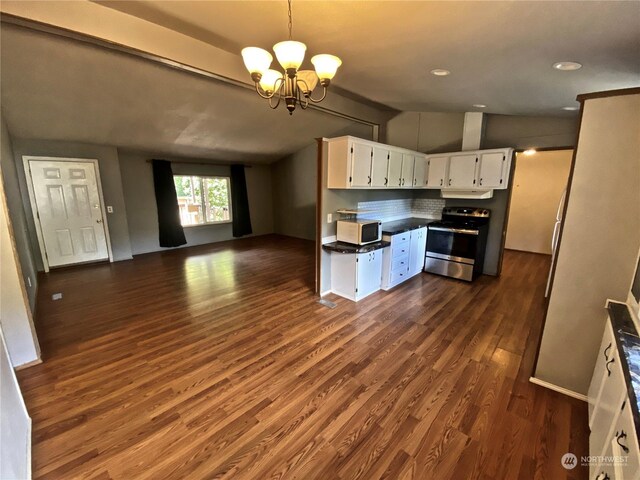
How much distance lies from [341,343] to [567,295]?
1.90 meters

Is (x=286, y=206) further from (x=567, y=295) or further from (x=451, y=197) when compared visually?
(x=567, y=295)

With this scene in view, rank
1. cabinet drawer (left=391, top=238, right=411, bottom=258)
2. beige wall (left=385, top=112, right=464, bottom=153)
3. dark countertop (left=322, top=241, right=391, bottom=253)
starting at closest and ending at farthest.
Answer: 1. dark countertop (left=322, top=241, right=391, bottom=253)
2. cabinet drawer (left=391, top=238, right=411, bottom=258)
3. beige wall (left=385, top=112, right=464, bottom=153)

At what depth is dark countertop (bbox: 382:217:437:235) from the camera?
414 centimetres

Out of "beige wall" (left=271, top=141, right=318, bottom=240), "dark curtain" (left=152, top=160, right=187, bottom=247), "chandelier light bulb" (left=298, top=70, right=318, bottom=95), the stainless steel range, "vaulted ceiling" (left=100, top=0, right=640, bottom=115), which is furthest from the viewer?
"beige wall" (left=271, top=141, right=318, bottom=240)

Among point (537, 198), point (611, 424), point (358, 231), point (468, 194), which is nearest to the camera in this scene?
point (611, 424)

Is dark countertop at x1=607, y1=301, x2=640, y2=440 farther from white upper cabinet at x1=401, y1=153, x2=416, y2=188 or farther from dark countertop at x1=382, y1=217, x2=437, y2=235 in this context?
white upper cabinet at x1=401, y1=153, x2=416, y2=188

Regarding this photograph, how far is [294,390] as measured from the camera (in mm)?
2135

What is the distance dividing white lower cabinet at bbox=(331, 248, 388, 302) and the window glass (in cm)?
469

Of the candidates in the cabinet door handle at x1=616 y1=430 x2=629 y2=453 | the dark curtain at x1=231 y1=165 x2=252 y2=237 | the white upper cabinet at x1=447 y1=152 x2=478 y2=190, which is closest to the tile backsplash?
the white upper cabinet at x1=447 y1=152 x2=478 y2=190

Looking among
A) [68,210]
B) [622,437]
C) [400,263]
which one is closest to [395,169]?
[400,263]

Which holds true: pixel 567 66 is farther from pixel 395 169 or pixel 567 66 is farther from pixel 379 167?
pixel 395 169

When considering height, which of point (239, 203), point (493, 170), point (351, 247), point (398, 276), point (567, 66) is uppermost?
point (567, 66)

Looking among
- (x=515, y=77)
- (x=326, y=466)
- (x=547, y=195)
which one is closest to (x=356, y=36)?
(x=515, y=77)

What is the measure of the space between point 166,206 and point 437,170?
19.0 feet
